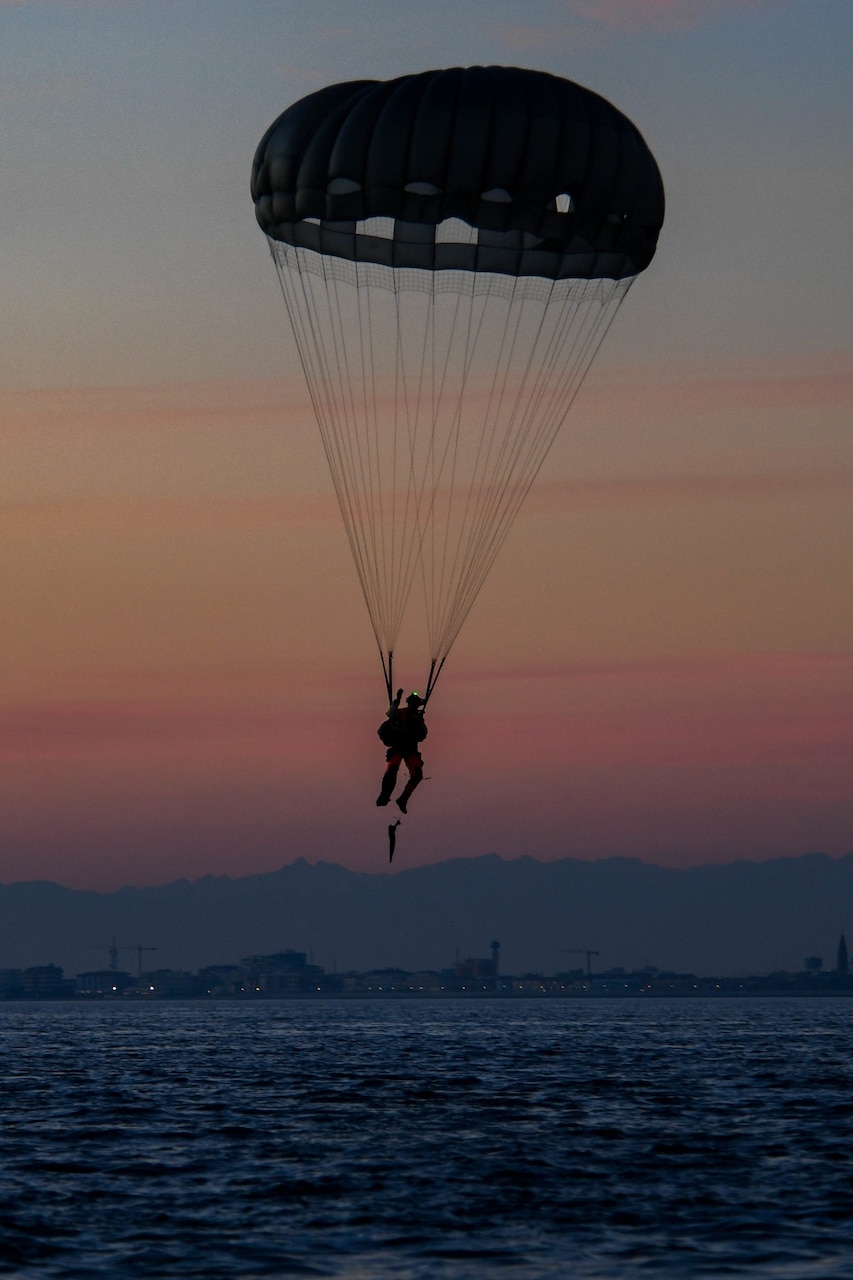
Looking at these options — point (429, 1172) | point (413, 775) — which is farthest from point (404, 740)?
point (429, 1172)

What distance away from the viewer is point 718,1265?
26250 millimetres

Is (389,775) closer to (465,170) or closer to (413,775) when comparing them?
(413,775)

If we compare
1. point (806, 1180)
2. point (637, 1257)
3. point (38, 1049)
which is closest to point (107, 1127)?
point (806, 1180)

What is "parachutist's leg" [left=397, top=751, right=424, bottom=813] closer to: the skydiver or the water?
the skydiver

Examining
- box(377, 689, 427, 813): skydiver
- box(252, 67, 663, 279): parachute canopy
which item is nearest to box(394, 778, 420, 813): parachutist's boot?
box(377, 689, 427, 813): skydiver

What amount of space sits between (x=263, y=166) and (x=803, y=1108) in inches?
1230

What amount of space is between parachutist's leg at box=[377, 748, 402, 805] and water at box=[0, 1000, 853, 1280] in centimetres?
730

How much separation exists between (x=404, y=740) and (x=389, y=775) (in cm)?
74

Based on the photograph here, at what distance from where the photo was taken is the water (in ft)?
89.4

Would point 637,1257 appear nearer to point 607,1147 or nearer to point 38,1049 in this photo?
point 607,1147

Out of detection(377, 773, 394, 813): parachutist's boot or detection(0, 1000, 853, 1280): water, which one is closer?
detection(0, 1000, 853, 1280): water

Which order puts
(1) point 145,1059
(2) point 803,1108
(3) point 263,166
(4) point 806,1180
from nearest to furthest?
1. (4) point 806,1180
2. (3) point 263,166
3. (2) point 803,1108
4. (1) point 145,1059

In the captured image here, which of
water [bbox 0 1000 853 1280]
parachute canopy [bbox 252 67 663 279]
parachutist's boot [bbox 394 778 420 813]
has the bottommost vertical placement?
water [bbox 0 1000 853 1280]

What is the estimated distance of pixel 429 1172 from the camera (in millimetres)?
36344
